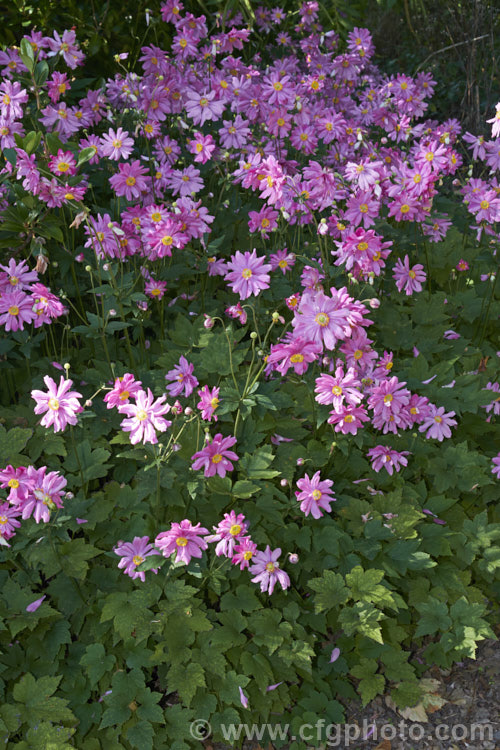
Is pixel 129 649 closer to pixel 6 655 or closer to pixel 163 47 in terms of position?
pixel 6 655

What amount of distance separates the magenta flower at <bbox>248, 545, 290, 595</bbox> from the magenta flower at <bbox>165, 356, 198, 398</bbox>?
0.70 metres

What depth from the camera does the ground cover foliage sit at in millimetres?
2234

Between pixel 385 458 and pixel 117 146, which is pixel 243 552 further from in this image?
pixel 117 146

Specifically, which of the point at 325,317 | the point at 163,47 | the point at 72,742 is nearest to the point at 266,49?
the point at 163,47

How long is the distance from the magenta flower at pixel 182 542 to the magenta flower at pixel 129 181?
144 cm

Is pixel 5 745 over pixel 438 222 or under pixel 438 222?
under

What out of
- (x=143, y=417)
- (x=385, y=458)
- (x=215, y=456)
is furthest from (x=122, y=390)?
(x=385, y=458)

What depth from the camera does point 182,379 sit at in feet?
8.80

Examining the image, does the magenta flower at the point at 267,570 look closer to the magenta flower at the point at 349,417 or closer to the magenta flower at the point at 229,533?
the magenta flower at the point at 229,533

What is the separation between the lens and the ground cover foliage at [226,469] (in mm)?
2234

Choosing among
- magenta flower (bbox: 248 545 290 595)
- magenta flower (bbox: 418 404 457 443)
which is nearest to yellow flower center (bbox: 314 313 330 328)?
magenta flower (bbox: 248 545 290 595)

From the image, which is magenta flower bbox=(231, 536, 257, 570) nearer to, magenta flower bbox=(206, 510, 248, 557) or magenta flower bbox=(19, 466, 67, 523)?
magenta flower bbox=(206, 510, 248, 557)

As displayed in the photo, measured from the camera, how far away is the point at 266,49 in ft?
17.9

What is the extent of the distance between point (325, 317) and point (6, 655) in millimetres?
1619
